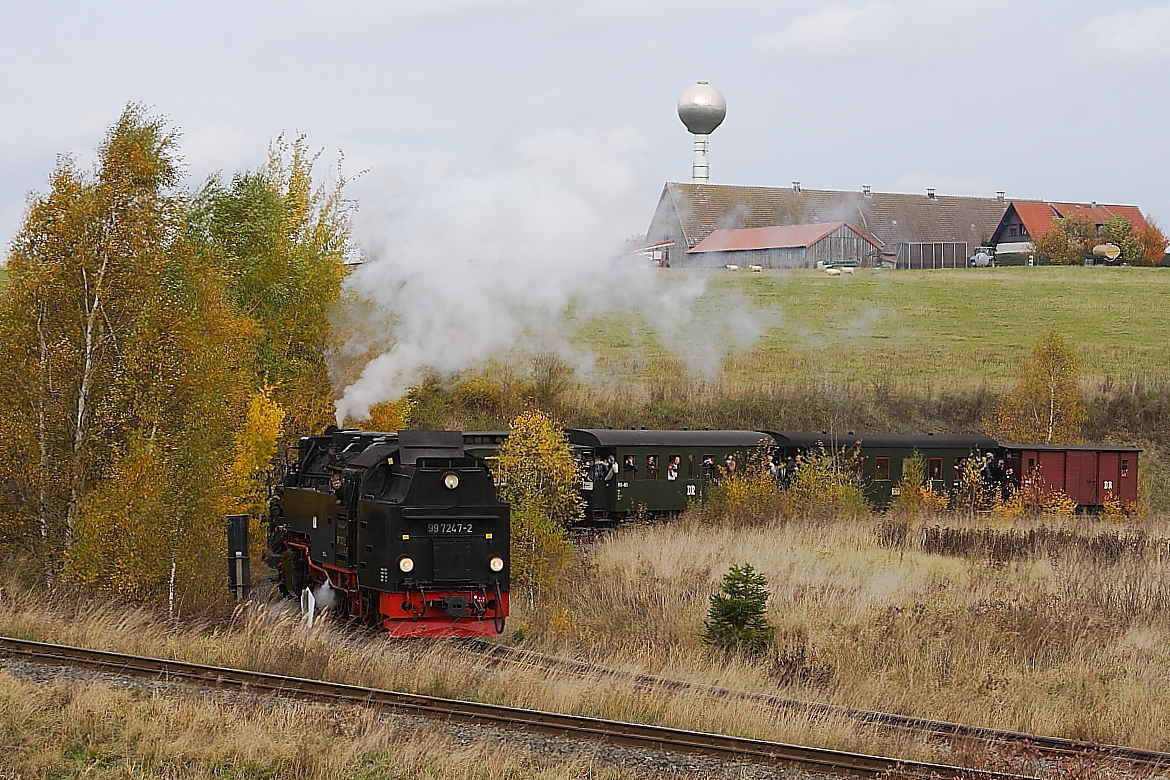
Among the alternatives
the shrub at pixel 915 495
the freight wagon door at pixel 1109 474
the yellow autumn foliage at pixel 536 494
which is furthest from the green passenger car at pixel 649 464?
the freight wagon door at pixel 1109 474

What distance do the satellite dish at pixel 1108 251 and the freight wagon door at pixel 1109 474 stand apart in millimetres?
48780

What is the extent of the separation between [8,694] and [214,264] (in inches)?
685

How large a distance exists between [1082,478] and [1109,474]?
861 millimetres

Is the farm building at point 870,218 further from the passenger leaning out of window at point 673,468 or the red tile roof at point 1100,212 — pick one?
the passenger leaning out of window at point 673,468

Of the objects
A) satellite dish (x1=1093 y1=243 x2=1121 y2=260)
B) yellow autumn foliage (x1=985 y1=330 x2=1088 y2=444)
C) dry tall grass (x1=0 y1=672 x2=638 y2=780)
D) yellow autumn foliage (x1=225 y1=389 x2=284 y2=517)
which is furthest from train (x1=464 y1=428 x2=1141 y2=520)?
satellite dish (x1=1093 y1=243 x2=1121 y2=260)

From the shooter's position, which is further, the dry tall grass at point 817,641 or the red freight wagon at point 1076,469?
the red freight wagon at point 1076,469

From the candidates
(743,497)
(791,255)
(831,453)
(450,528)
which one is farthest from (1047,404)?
(791,255)

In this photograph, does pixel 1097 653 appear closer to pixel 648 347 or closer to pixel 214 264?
pixel 214 264

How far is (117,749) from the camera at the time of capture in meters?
9.91

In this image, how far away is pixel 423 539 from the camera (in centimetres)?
1577

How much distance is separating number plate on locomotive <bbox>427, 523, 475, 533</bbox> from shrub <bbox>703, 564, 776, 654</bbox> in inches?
131

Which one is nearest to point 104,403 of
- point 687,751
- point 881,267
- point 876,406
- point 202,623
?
point 202,623

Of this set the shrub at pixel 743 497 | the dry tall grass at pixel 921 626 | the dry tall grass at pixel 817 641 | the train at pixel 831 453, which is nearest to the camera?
the dry tall grass at pixel 817 641

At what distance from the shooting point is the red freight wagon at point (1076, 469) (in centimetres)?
3219
